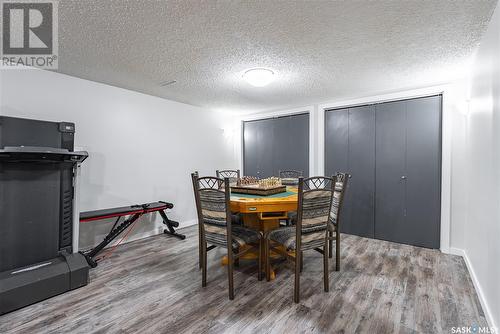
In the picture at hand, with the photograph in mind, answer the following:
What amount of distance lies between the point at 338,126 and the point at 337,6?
2721 millimetres

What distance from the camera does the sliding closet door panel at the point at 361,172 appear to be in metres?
3.87

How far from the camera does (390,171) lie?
12.1 feet

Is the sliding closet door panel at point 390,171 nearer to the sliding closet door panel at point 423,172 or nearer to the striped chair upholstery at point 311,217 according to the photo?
the sliding closet door panel at point 423,172

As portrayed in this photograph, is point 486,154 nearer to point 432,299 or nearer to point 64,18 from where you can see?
point 432,299

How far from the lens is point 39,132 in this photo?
2504mm

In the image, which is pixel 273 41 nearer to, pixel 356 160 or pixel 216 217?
pixel 216 217

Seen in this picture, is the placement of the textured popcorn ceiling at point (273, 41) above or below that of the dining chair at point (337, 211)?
above

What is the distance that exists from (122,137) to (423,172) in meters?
4.43

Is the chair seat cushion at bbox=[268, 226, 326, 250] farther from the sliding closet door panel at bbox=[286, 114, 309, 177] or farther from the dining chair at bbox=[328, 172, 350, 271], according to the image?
the sliding closet door panel at bbox=[286, 114, 309, 177]

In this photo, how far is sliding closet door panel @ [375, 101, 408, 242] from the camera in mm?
3596

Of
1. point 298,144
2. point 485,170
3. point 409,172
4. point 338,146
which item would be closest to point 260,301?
point 485,170

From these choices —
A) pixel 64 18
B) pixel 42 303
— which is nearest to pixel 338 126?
pixel 64 18

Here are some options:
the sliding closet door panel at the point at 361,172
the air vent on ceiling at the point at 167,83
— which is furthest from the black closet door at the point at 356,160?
the air vent on ceiling at the point at 167,83

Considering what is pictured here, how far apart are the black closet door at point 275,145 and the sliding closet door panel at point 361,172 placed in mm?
872
